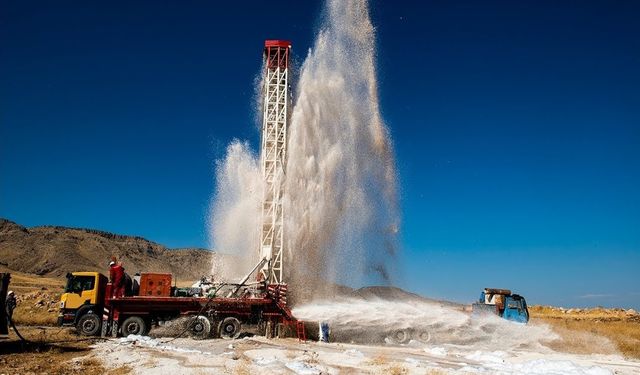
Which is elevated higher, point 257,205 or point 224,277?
point 257,205

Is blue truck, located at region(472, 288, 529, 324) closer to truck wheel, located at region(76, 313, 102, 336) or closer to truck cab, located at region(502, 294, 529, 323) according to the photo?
truck cab, located at region(502, 294, 529, 323)

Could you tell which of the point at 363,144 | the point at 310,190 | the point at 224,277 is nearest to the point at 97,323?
the point at 224,277

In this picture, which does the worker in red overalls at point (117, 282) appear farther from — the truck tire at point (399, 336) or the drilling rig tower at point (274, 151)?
the truck tire at point (399, 336)

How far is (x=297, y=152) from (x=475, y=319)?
13037 mm

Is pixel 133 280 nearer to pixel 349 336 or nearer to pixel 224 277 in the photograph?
pixel 224 277

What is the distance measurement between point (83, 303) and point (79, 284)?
94 centimetres

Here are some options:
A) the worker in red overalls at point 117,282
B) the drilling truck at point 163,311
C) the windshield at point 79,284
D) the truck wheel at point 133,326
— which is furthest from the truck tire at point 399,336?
the windshield at point 79,284

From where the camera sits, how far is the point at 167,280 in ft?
83.2

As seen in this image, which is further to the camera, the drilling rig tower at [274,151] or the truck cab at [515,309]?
the drilling rig tower at [274,151]

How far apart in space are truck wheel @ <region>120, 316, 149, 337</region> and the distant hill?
68.9 m

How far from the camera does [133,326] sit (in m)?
23.9

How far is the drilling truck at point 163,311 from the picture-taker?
945 inches

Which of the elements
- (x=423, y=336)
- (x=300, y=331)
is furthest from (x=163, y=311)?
Answer: (x=423, y=336)

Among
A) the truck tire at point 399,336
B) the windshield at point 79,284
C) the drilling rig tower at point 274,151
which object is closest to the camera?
the windshield at point 79,284
